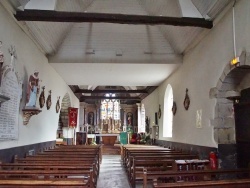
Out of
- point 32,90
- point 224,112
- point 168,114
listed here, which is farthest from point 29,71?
point 168,114

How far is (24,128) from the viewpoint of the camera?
20.8 ft

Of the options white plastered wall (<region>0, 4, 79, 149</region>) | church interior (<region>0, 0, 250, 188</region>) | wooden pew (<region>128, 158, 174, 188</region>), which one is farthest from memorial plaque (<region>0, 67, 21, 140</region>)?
wooden pew (<region>128, 158, 174, 188</region>)

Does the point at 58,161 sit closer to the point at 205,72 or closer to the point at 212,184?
the point at 212,184

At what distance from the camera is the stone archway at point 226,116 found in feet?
18.1

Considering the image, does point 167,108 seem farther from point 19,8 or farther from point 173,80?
point 19,8

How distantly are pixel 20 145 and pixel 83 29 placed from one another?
3.85 metres

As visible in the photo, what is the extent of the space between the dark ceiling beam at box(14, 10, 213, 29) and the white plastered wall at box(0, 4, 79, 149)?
421mm

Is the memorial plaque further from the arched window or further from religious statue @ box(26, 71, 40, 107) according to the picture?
the arched window

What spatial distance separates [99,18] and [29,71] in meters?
2.26

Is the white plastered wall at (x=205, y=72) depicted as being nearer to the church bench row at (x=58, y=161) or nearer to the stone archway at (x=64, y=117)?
Result: the church bench row at (x=58, y=161)

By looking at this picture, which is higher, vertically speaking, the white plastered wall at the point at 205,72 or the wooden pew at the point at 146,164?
the white plastered wall at the point at 205,72

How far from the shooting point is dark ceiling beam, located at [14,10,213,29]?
555 cm

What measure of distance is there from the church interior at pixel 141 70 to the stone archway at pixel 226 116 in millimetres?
22

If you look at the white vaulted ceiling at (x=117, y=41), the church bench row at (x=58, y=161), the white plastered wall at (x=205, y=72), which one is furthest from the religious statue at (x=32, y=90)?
the white plastered wall at (x=205, y=72)
